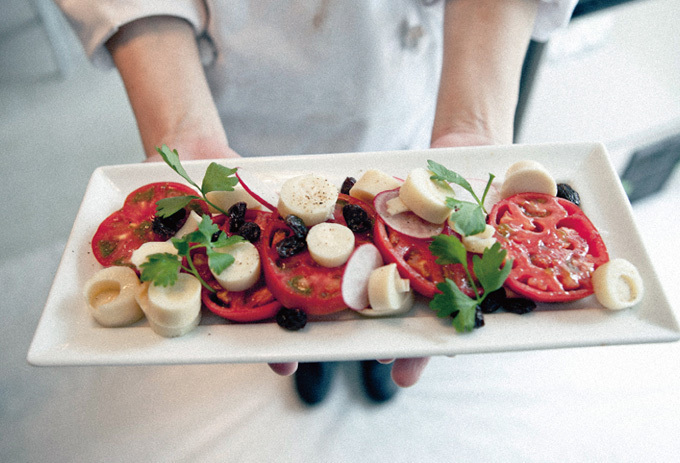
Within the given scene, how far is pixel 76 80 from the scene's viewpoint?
3953 millimetres

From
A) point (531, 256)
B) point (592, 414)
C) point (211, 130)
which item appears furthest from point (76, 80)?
point (592, 414)

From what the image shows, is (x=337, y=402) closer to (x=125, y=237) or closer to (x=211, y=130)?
(x=125, y=237)

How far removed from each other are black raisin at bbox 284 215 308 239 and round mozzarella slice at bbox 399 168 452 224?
289 millimetres

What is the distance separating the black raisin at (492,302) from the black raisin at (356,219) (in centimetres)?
37

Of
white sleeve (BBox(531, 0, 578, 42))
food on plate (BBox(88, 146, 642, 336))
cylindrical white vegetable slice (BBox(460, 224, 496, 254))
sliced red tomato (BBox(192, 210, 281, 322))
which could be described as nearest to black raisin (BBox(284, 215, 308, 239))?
food on plate (BBox(88, 146, 642, 336))

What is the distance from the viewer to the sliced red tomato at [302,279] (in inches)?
48.3

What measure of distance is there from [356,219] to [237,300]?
393mm

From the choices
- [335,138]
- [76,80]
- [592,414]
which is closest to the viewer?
[592,414]

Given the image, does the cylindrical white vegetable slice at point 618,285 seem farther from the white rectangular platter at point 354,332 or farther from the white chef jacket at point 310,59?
the white chef jacket at point 310,59

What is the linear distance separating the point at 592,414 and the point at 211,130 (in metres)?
1.72

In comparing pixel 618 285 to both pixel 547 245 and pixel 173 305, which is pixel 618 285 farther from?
pixel 173 305

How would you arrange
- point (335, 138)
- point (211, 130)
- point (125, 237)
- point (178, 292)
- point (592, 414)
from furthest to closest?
point (335, 138)
point (211, 130)
point (592, 414)
point (125, 237)
point (178, 292)

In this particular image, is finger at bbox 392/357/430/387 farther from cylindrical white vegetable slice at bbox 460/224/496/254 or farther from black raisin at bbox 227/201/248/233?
black raisin at bbox 227/201/248/233

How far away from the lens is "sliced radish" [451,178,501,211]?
4.59 feet
